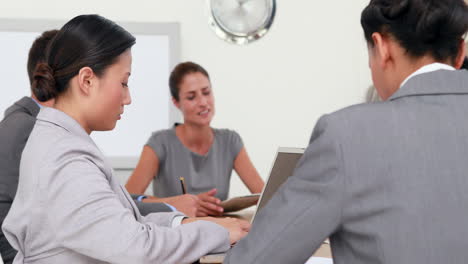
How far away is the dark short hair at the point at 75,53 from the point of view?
1.37 meters

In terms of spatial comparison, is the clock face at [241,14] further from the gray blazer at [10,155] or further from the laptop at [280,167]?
the laptop at [280,167]

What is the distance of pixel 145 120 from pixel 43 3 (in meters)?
1.07

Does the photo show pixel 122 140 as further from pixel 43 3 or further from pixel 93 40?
pixel 93 40

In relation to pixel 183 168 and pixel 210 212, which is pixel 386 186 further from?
pixel 183 168

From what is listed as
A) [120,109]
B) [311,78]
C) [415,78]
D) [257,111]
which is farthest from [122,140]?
[415,78]

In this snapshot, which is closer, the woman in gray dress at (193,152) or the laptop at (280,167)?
the laptop at (280,167)

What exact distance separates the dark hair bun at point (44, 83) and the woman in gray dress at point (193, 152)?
66.5 inches

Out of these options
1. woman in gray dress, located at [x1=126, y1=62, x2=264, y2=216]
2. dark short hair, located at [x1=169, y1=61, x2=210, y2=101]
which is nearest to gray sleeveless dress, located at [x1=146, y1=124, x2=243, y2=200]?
woman in gray dress, located at [x1=126, y1=62, x2=264, y2=216]

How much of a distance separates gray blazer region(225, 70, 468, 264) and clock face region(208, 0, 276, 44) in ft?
9.97

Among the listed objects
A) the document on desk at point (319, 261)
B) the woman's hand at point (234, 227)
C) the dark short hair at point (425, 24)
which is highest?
the dark short hair at point (425, 24)

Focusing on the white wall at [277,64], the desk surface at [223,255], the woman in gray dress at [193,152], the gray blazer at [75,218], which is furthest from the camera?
the white wall at [277,64]

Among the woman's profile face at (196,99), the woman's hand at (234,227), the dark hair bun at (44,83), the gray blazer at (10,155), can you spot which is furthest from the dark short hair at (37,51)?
the woman's profile face at (196,99)

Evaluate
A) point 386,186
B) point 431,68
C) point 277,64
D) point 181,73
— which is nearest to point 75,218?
point 386,186

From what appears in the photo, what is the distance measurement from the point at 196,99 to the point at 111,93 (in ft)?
5.92
